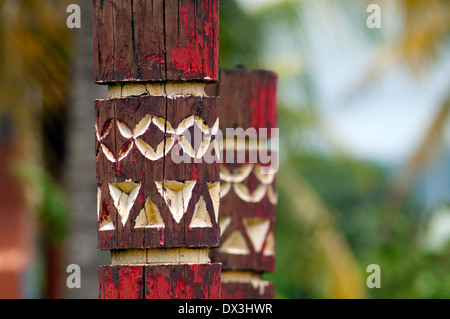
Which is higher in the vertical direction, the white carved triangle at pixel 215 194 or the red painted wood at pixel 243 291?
the white carved triangle at pixel 215 194

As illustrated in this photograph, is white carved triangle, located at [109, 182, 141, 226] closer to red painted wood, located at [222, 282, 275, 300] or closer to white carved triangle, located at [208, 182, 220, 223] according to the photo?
white carved triangle, located at [208, 182, 220, 223]

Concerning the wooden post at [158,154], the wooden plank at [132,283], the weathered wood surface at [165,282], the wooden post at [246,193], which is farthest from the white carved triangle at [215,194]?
the wooden post at [246,193]

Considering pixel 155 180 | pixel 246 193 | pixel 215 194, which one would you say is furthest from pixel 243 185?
pixel 155 180

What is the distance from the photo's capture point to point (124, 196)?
8.97 ft

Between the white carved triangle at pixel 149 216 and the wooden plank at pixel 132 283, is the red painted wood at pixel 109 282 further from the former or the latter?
the white carved triangle at pixel 149 216

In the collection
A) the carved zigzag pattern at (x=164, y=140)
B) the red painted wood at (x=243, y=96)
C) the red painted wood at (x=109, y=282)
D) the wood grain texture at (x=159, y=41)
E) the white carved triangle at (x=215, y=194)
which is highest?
the wood grain texture at (x=159, y=41)

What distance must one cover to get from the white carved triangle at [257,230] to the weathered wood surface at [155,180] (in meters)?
1.07

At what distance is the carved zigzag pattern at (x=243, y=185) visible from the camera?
12.5 ft

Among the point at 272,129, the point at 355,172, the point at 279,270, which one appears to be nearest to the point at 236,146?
the point at 272,129

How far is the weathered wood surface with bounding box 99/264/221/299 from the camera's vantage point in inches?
105

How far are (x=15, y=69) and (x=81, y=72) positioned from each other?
180 centimetres

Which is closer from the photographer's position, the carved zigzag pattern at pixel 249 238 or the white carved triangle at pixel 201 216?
the white carved triangle at pixel 201 216

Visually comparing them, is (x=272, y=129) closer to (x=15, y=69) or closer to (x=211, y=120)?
(x=211, y=120)

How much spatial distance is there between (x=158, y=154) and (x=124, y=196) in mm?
157
